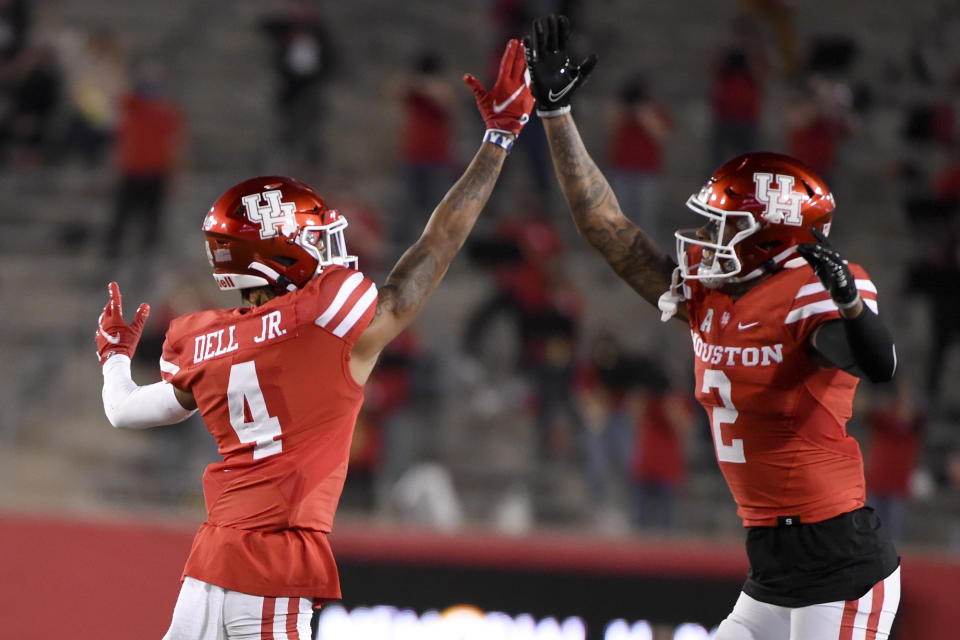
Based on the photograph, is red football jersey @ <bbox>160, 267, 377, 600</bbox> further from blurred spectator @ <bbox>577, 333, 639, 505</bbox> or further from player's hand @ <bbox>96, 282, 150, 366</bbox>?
blurred spectator @ <bbox>577, 333, 639, 505</bbox>

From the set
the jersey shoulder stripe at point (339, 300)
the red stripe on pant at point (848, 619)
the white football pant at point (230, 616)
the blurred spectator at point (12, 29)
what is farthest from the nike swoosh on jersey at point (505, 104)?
the blurred spectator at point (12, 29)

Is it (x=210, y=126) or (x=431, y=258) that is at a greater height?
(x=210, y=126)

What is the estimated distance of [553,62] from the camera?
4.11 meters

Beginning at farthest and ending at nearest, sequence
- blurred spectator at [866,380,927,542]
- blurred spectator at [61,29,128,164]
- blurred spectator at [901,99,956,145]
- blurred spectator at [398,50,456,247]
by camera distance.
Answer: blurred spectator at [901,99,956,145]
blurred spectator at [61,29,128,164]
blurred spectator at [398,50,456,247]
blurred spectator at [866,380,927,542]

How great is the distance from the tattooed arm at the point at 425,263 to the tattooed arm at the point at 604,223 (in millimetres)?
229

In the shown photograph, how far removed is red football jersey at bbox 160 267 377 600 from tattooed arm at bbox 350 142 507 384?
8cm

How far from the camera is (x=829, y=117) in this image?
10.8 m

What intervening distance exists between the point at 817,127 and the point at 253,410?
26.6ft

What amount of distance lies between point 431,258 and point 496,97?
27.3 inches

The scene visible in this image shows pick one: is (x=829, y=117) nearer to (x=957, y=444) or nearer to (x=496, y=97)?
(x=957, y=444)

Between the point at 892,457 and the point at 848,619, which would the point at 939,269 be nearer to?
the point at 892,457

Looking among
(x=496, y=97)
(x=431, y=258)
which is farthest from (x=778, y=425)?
(x=496, y=97)

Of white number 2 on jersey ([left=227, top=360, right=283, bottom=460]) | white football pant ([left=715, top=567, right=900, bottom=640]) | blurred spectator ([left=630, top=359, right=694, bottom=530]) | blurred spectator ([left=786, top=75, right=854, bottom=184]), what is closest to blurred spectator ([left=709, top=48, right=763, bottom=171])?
blurred spectator ([left=786, top=75, right=854, bottom=184])

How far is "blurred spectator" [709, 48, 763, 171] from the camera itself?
10555mm
